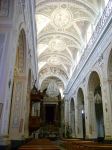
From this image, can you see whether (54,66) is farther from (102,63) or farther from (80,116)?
(102,63)

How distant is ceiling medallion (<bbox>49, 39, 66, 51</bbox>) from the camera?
16.9 metres

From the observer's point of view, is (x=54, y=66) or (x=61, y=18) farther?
(x=54, y=66)

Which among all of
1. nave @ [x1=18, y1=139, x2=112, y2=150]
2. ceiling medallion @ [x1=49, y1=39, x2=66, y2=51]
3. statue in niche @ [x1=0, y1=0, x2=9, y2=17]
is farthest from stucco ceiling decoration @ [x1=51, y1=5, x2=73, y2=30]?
nave @ [x1=18, y1=139, x2=112, y2=150]

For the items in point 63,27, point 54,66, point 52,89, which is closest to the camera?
point 63,27

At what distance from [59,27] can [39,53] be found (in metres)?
4.24

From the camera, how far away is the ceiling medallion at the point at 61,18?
42.8 ft

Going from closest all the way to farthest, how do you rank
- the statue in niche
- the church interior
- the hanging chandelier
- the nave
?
the nave
the church interior
the statue in niche
the hanging chandelier

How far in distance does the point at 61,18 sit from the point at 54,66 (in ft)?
32.3

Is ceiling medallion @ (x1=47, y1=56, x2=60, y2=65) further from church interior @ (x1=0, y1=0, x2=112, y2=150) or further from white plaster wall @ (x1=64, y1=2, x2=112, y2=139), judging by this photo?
white plaster wall @ (x1=64, y1=2, x2=112, y2=139)

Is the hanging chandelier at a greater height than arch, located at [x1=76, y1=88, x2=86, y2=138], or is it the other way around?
the hanging chandelier

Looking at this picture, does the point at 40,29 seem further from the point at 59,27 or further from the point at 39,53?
the point at 39,53

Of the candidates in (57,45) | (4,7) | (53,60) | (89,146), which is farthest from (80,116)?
(4,7)

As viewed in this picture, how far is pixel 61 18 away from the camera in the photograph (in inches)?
544

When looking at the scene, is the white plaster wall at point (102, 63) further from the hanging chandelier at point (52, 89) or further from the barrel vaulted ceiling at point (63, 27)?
the hanging chandelier at point (52, 89)
